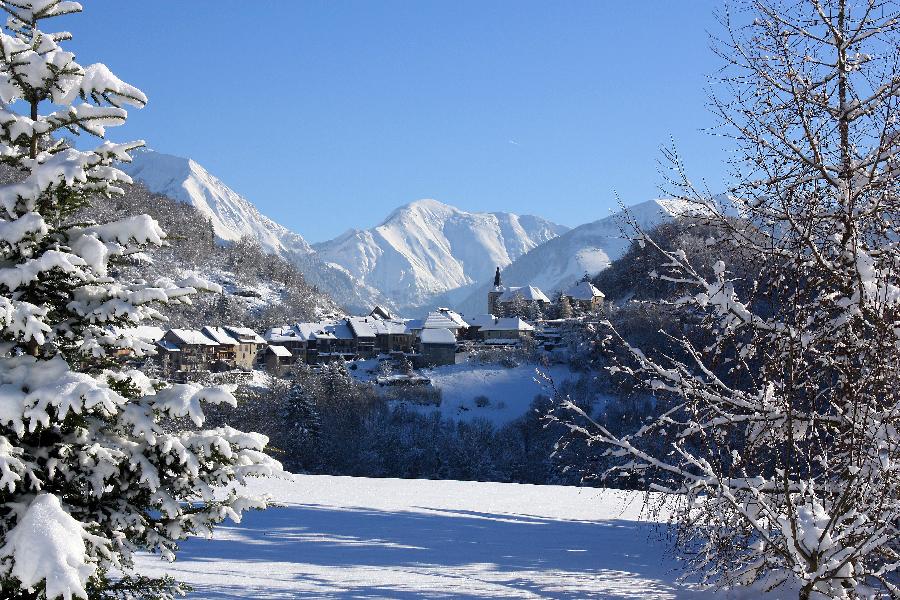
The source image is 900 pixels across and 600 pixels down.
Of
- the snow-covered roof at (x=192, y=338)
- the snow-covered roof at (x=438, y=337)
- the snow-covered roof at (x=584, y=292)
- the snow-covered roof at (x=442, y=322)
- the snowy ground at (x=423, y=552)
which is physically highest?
the snow-covered roof at (x=584, y=292)

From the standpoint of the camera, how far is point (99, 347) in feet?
18.3

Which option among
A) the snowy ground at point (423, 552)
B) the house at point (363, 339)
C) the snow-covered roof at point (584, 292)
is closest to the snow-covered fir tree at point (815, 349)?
the snowy ground at point (423, 552)

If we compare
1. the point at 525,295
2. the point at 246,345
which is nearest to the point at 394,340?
the point at 246,345

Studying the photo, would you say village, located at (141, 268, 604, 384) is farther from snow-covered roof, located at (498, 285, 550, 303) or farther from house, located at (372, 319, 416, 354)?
snow-covered roof, located at (498, 285, 550, 303)

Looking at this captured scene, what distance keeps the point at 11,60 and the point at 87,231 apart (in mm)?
1371

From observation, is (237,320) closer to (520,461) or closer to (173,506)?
(520,461)

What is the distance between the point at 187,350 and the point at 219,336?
3584 mm

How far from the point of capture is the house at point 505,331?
238ft

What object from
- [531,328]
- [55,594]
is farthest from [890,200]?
[531,328]

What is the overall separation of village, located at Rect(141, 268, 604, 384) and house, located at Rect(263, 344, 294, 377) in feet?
0.31

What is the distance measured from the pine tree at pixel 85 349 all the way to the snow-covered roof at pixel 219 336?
206 feet

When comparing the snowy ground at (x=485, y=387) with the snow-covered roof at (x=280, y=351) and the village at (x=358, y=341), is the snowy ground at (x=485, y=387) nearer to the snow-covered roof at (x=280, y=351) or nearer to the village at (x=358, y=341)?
the village at (x=358, y=341)

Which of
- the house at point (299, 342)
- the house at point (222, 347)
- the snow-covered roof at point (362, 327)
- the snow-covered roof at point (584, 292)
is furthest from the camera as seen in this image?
the snow-covered roof at point (584, 292)

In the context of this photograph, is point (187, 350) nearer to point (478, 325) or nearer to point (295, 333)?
point (295, 333)
